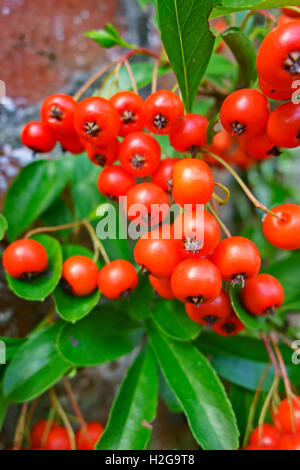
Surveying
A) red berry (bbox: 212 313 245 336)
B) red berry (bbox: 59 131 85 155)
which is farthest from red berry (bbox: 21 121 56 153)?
red berry (bbox: 212 313 245 336)

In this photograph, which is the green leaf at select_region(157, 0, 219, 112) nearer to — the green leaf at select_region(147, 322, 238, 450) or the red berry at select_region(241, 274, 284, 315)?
the red berry at select_region(241, 274, 284, 315)

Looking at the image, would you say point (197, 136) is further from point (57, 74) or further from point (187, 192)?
point (57, 74)

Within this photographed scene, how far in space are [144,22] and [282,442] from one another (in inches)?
62.6

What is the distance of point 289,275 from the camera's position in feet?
4.25

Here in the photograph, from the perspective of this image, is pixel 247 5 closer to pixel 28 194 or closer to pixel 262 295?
pixel 262 295

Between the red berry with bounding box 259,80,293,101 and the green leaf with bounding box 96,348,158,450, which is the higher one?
the red berry with bounding box 259,80,293,101

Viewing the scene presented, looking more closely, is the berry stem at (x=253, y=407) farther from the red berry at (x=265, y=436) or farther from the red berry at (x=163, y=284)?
the red berry at (x=163, y=284)

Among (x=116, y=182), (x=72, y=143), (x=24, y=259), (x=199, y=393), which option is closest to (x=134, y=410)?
(x=199, y=393)

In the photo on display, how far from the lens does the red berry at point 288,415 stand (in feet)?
3.15

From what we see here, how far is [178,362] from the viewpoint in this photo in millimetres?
1057

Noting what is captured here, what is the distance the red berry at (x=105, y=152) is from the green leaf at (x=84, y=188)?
332 millimetres

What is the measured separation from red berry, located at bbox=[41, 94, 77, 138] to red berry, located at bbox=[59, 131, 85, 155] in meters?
0.04

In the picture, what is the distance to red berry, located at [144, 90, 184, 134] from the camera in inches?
31.6

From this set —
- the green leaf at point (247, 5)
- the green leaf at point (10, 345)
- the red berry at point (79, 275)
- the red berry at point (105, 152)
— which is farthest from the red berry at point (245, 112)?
the green leaf at point (10, 345)
